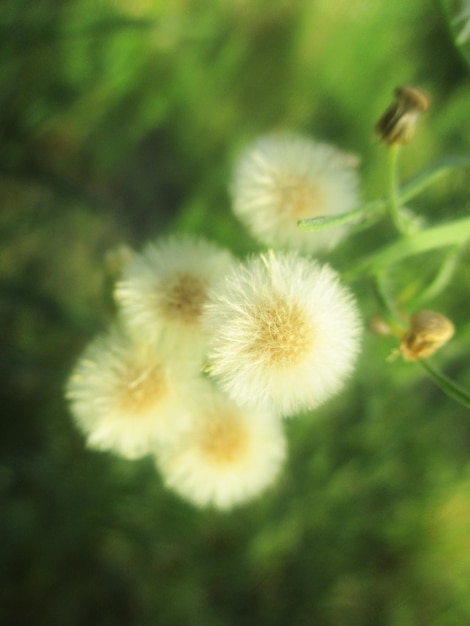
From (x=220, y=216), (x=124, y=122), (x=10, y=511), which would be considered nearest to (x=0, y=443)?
(x=10, y=511)

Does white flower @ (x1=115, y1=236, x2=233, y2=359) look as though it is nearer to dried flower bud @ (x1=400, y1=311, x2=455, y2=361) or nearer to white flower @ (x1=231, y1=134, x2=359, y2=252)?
white flower @ (x1=231, y1=134, x2=359, y2=252)

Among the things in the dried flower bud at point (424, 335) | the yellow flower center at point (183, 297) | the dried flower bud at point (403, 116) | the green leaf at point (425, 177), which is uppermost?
the yellow flower center at point (183, 297)

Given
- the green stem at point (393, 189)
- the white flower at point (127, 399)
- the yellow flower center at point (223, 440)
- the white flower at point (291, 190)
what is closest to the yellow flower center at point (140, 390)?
the white flower at point (127, 399)

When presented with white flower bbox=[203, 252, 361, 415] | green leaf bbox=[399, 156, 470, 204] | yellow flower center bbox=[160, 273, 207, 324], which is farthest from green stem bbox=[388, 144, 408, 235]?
yellow flower center bbox=[160, 273, 207, 324]

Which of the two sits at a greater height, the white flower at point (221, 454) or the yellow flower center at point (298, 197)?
the yellow flower center at point (298, 197)

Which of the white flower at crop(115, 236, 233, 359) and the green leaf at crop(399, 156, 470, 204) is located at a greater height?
the white flower at crop(115, 236, 233, 359)

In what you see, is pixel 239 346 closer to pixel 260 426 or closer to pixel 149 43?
pixel 260 426

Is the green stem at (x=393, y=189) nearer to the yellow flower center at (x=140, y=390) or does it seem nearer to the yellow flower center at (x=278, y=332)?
the yellow flower center at (x=278, y=332)

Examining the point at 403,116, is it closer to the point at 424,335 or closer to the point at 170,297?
the point at 424,335
